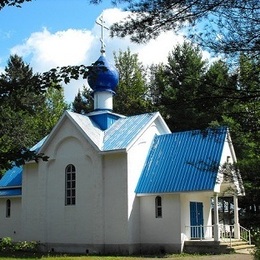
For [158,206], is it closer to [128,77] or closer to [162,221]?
[162,221]

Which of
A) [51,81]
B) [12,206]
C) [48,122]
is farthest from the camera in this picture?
[48,122]

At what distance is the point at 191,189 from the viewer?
18.6 meters

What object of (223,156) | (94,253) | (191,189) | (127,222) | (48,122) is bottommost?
(94,253)

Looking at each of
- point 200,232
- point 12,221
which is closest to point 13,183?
point 12,221

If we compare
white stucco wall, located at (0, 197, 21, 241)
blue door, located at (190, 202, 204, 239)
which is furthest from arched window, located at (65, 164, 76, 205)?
blue door, located at (190, 202, 204, 239)

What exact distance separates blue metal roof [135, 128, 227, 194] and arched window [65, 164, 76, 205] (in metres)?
3.13

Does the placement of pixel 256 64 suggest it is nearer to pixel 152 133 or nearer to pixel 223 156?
pixel 223 156

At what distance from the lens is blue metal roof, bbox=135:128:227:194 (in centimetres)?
1886

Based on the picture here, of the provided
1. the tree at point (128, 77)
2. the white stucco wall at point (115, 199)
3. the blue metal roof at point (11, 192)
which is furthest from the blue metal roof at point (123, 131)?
the tree at point (128, 77)

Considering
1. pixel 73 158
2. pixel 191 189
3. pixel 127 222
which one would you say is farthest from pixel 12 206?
pixel 191 189

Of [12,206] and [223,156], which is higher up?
[223,156]

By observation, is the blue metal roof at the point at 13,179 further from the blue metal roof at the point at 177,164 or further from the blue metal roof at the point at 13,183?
the blue metal roof at the point at 177,164

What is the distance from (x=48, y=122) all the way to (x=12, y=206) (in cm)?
1747

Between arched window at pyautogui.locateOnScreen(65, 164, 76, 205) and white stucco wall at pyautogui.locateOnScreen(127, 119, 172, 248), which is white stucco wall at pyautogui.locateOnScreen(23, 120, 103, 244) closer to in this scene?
arched window at pyautogui.locateOnScreen(65, 164, 76, 205)
